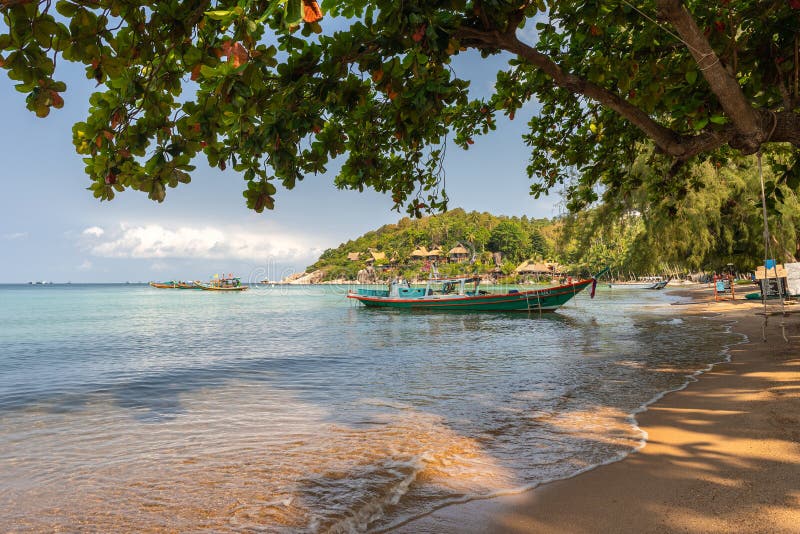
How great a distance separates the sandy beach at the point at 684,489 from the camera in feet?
9.21

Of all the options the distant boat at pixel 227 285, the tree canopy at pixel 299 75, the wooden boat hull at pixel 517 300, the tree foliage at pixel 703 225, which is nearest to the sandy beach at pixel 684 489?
the tree canopy at pixel 299 75

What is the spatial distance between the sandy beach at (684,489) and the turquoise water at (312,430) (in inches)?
11.9

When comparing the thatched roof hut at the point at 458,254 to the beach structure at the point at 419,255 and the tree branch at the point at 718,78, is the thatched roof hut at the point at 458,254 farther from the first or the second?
the tree branch at the point at 718,78

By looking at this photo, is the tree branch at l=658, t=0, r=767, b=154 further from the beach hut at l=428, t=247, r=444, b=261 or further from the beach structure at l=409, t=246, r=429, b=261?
the beach structure at l=409, t=246, r=429, b=261

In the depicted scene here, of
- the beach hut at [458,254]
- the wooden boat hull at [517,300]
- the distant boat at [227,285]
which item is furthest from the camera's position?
the beach hut at [458,254]

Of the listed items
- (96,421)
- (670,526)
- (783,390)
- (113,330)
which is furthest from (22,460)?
(113,330)

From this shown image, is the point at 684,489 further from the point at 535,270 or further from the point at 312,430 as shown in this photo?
the point at 535,270

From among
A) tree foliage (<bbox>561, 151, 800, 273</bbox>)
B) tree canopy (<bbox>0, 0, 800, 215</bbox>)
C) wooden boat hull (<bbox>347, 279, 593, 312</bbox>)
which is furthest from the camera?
wooden boat hull (<bbox>347, 279, 593, 312</bbox>)

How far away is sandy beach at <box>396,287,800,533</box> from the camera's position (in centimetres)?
281

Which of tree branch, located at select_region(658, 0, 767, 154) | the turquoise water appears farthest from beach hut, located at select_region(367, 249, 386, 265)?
tree branch, located at select_region(658, 0, 767, 154)

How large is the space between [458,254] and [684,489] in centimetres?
11645

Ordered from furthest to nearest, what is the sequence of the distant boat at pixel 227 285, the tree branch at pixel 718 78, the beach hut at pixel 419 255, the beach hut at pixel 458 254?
the beach hut at pixel 458 254 → the beach hut at pixel 419 255 → the distant boat at pixel 227 285 → the tree branch at pixel 718 78

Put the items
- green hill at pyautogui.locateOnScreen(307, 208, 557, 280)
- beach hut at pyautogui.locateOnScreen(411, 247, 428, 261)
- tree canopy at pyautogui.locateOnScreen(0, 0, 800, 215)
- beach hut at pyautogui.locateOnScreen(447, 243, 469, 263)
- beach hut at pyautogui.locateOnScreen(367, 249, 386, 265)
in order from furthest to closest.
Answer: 1. beach hut at pyautogui.locateOnScreen(367, 249, 386, 265)
2. beach hut at pyautogui.locateOnScreen(447, 243, 469, 263)
3. beach hut at pyautogui.locateOnScreen(411, 247, 428, 261)
4. green hill at pyautogui.locateOnScreen(307, 208, 557, 280)
5. tree canopy at pyautogui.locateOnScreen(0, 0, 800, 215)

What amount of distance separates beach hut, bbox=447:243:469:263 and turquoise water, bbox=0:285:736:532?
104663 millimetres
